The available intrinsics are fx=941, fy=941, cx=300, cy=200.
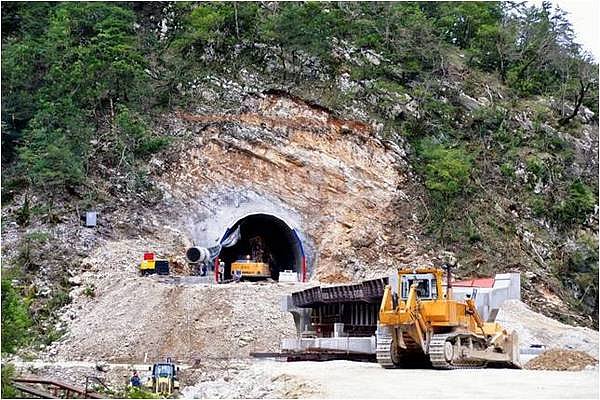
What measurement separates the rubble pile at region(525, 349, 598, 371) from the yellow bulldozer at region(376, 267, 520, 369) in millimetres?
1516

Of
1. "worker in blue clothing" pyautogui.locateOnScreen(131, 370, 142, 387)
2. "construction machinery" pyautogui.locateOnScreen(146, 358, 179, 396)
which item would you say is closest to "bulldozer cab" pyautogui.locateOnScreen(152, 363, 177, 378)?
"construction machinery" pyautogui.locateOnScreen(146, 358, 179, 396)

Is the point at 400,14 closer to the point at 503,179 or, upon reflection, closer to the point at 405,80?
the point at 405,80

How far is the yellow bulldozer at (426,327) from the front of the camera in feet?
62.3

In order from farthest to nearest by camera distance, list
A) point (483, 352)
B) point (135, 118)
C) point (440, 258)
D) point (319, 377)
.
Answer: point (135, 118), point (440, 258), point (483, 352), point (319, 377)

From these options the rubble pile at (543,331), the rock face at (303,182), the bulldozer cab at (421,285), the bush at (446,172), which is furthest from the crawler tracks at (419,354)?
the bush at (446,172)

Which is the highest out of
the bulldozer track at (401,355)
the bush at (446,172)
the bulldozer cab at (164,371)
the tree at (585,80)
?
the tree at (585,80)

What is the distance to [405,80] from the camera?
132 feet

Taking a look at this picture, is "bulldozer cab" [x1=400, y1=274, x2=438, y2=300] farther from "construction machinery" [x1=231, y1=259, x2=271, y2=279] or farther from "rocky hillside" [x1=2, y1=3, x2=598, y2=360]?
"rocky hillside" [x1=2, y1=3, x2=598, y2=360]

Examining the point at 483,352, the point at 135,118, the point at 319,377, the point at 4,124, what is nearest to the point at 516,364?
the point at 483,352

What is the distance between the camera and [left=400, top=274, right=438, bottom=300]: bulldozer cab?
19.8 metres

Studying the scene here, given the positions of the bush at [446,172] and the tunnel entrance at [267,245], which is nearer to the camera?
the tunnel entrance at [267,245]

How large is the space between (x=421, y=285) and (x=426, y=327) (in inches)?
36.5

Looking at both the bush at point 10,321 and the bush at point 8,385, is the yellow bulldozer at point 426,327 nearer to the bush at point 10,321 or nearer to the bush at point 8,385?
the bush at point 10,321

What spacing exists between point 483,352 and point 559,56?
24.5 meters
